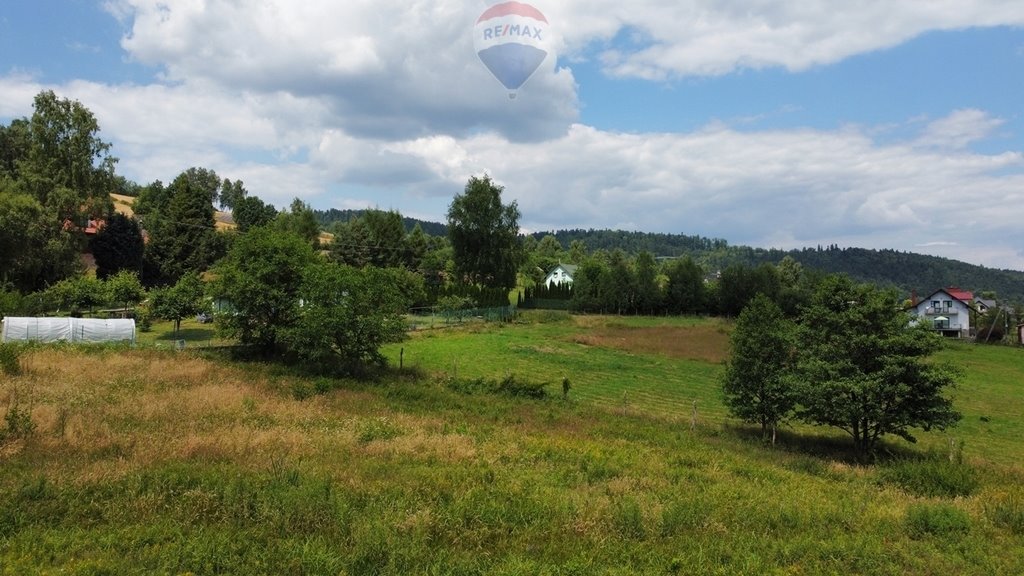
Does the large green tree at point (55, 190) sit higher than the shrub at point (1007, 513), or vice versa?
the large green tree at point (55, 190)

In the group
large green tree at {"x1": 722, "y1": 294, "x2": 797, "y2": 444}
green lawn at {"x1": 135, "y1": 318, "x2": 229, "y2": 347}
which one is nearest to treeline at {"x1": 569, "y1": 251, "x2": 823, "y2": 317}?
green lawn at {"x1": 135, "y1": 318, "x2": 229, "y2": 347}

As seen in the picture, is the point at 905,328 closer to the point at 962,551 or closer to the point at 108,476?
the point at 962,551

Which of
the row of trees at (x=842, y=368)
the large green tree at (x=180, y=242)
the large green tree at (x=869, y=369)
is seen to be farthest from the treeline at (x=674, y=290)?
the large green tree at (x=869, y=369)

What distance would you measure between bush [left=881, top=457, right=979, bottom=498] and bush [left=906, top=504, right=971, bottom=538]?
4.74 meters

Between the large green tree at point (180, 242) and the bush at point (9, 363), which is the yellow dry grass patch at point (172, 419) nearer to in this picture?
the bush at point (9, 363)

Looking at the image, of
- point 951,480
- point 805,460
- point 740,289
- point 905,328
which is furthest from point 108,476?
point 740,289

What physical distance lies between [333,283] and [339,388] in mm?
6008

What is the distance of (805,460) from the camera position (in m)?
19.3

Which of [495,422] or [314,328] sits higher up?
[314,328]

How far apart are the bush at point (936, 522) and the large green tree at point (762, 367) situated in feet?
34.0

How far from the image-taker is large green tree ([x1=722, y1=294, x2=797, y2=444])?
22.8m

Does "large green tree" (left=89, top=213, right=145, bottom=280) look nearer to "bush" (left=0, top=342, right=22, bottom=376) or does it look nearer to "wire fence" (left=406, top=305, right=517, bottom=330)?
"wire fence" (left=406, top=305, right=517, bottom=330)

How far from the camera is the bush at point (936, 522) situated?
446 inches

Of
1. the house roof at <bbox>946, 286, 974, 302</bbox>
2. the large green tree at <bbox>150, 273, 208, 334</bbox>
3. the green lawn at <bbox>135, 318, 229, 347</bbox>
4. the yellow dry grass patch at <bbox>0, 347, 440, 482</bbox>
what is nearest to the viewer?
the yellow dry grass patch at <bbox>0, 347, 440, 482</bbox>
